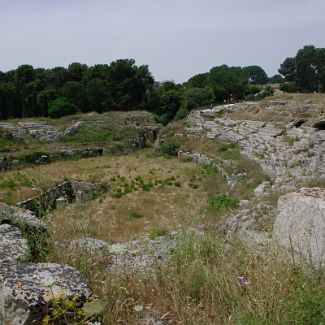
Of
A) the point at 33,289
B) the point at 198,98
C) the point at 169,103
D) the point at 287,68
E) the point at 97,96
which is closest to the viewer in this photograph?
the point at 33,289

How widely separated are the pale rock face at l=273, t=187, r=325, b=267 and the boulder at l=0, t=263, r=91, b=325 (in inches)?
62.6

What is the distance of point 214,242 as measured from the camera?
13.0ft

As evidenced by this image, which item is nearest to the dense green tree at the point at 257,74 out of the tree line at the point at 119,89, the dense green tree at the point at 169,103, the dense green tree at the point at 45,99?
the tree line at the point at 119,89

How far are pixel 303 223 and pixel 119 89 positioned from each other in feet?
155

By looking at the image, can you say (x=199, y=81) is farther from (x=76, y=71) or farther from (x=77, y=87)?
(x=77, y=87)

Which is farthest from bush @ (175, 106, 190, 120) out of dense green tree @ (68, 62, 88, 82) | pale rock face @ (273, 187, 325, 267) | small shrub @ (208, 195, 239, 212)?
pale rock face @ (273, 187, 325, 267)

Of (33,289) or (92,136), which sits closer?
(33,289)

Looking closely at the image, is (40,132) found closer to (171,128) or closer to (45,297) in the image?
(171,128)

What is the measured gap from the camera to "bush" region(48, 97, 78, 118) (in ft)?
129

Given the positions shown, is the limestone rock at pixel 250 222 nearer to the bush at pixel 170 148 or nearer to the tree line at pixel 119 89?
the bush at pixel 170 148

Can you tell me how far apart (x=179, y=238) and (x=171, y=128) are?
29687 mm

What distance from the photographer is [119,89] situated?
49.8 metres

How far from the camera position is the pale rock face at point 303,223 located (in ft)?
11.6

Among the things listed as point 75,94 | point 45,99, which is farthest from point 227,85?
point 45,99
